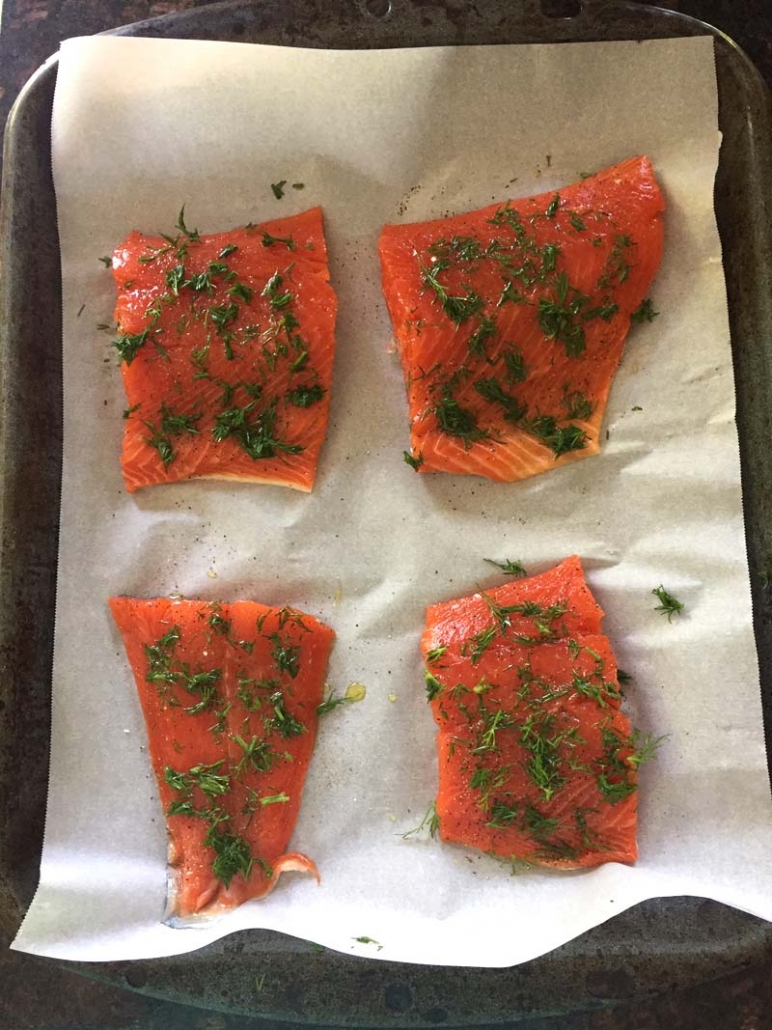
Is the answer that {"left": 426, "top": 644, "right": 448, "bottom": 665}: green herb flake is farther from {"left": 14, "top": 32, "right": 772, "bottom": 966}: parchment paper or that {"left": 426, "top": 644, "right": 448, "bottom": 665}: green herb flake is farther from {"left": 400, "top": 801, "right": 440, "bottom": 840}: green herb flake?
{"left": 400, "top": 801, "right": 440, "bottom": 840}: green herb flake

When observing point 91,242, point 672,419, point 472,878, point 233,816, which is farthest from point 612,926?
point 91,242

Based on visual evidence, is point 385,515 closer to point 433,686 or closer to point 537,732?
point 433,686

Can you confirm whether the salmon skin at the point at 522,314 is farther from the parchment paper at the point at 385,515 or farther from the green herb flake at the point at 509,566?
the green herb flake at the point at 509,566

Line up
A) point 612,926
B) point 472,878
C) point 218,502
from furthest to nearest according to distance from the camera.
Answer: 1. point 218,502
2. point 472,878
3. point 612,926

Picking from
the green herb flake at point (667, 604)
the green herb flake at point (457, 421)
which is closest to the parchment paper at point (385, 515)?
the green herb flake at point (667, 604)

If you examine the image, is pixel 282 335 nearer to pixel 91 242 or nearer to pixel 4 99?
pixel 91 242

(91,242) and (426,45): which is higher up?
(426,45)

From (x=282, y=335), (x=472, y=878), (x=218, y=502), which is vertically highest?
(x=282, y=335)
